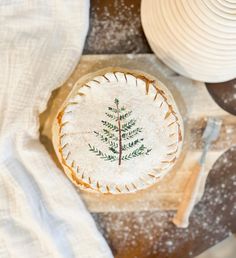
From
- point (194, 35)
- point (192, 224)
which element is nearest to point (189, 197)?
point (192, 224)

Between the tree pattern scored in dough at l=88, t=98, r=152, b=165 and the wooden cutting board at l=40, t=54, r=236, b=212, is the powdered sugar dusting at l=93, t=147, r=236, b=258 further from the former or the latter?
the tree pattern scored in dough at l=88, t=98, r=152, b=165

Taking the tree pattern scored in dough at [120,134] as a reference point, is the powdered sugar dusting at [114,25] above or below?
above

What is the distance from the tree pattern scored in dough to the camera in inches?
32.0

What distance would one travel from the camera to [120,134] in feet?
2.67

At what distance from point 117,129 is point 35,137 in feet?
0.58

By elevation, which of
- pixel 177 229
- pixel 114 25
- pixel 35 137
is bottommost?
pixel 177 229

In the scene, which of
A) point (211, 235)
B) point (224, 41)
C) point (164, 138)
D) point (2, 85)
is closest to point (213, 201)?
point (211, 235)

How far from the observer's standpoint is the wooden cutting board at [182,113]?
0.92 metres

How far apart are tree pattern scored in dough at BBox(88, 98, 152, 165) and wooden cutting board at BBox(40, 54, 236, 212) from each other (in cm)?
13

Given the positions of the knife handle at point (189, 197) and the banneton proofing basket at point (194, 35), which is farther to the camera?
the knife handle at point (189, 197)

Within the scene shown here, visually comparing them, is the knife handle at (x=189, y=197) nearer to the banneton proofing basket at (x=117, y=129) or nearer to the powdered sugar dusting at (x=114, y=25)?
the banneton proofing basket at (x=117, y=129)

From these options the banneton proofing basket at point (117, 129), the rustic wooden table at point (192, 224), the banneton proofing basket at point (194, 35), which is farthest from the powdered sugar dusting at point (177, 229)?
the banneton proofing basket at point (194, 35)

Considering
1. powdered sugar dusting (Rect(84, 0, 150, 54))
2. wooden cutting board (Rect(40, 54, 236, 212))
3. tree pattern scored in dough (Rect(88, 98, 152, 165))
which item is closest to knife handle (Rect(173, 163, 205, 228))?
wooden cutting board (Rect(40, 54, 236, 212))

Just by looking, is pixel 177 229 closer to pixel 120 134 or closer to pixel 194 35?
pixel 120 134
